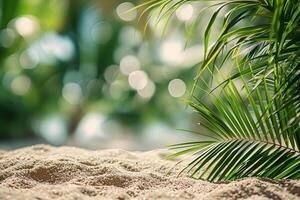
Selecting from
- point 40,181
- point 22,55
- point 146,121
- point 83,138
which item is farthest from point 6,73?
point 40,181

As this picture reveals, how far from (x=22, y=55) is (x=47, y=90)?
505mm

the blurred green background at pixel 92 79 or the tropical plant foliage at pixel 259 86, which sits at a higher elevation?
the blurred green background at pixel 92 79

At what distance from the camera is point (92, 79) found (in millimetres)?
5973

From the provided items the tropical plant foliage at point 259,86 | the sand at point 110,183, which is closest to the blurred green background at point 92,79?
the sand at point 110,183

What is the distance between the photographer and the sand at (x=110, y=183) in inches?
41.1

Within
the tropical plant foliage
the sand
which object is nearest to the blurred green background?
the sand

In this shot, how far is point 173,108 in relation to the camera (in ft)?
21.0

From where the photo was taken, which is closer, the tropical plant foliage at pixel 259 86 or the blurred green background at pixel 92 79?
the tropical plant foliage at pixel 259 86

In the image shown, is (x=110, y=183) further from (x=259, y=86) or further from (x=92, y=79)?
(x=92, y=79)

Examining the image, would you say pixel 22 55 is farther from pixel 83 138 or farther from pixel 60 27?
pixel 83 138

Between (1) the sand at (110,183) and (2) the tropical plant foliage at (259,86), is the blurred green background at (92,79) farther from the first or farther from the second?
(2) the tropical plant foliage at (259,86)

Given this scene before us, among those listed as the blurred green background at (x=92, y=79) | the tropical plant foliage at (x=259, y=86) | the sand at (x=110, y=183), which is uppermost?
the blurred green background at (x=92, y=79)

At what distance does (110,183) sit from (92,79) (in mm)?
4789

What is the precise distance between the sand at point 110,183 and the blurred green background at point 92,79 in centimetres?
428
